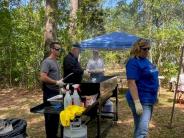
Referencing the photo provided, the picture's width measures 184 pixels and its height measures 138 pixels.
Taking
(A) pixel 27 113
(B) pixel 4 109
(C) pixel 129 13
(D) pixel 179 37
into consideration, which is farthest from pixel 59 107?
(C) pixel 129 13

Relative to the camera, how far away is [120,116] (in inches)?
321

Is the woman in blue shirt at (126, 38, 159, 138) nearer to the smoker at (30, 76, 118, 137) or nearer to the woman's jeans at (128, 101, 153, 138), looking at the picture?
the woman's jeans at (128, 101, 153, 138)

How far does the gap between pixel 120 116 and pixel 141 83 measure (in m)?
3.76

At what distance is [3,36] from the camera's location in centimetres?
1291

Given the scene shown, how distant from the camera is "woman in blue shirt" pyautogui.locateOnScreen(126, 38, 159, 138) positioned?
174 inches

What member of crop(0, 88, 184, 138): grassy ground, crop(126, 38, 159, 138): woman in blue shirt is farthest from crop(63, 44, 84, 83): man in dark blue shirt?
crop(126, 38, 159, 138): woman in blue shirt

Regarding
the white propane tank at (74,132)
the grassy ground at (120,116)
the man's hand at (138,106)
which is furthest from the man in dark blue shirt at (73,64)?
the man's hand at (138,106)

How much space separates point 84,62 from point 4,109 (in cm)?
754

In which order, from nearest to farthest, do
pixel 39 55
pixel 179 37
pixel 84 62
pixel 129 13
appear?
pixel 39 55 < pixel 179 37 < pixel 84 62 < pixel 129 13

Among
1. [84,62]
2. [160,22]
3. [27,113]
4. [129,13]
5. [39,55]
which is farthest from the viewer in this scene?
[129,13]

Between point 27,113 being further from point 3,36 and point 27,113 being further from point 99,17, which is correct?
point 99,17

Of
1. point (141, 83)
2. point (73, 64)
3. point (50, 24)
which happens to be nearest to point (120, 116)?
point (73, 64)

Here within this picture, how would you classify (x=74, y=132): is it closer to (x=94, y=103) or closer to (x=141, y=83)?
(x=94, y=103)

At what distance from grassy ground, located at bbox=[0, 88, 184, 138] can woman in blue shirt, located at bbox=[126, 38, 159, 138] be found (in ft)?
6.70
